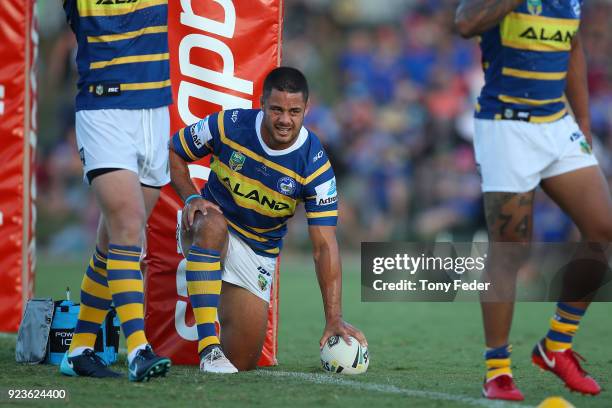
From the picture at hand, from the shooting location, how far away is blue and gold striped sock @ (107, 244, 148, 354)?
507cm

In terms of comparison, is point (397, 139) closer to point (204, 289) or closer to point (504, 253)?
point (204, 289)

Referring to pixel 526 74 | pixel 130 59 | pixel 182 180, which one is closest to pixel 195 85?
pixel 182 180

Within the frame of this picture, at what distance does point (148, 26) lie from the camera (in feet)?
17.9

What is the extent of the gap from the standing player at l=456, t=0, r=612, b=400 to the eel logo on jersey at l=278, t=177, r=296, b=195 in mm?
1131

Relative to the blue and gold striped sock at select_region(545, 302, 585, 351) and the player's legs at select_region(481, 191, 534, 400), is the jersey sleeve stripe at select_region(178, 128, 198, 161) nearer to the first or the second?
the player's legs at select_region(481, 191, 534, 400)

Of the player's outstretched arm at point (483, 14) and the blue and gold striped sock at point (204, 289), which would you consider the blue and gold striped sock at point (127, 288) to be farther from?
the player's outstretched arm at point (483, 14)

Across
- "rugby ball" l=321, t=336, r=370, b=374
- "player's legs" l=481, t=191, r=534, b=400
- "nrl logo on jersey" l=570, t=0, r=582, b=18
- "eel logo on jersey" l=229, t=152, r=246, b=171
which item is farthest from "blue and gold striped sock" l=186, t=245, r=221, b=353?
"nrl logo on jersey" l=570, t=0, r=582, b=18

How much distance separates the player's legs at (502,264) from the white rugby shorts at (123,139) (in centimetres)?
180

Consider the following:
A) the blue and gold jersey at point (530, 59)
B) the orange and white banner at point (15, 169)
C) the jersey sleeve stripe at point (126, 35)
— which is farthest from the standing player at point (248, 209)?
the orange and white banner at point (15, 169)

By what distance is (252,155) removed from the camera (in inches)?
227

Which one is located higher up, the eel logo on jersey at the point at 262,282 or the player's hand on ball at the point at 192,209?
the player's hand on ball at the point at 192,209

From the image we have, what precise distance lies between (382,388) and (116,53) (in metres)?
2.22

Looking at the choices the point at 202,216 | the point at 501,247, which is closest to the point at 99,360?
the point at 202,216

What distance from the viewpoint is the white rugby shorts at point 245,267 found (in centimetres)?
599
